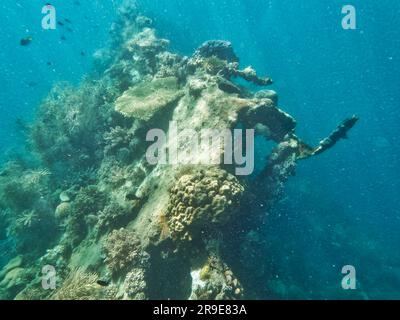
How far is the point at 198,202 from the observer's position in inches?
265

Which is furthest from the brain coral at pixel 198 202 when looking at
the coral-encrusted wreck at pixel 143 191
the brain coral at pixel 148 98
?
the brain coral at pixel 148 98

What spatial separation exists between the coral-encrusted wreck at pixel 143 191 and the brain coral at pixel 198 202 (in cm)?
2

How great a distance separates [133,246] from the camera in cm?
734

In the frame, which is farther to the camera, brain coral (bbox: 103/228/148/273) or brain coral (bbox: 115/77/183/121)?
brain coral (bbox: 115/77/183/121)

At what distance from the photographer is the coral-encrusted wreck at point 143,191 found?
7.00 meters

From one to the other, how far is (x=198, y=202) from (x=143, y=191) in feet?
8.22

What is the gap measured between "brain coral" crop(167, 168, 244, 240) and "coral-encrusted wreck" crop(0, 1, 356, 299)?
2cm

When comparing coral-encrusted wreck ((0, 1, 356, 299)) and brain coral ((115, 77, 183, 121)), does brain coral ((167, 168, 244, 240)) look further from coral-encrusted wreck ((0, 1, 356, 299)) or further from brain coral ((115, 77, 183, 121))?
brain coral ((115, 77, 183, 121))

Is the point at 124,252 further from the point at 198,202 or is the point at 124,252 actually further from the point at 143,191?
the point at 198,202

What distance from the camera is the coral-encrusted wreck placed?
700cm

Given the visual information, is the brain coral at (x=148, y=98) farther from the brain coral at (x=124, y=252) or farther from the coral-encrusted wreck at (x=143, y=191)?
the brain coral at (x=124, y=252)

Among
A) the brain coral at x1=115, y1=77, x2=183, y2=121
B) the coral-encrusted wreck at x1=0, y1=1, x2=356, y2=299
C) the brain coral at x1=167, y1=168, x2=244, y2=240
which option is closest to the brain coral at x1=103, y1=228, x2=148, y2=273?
the coral-encrusted wreck at x1=0, y1=1, x2=356, y2=299

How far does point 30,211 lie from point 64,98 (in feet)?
17.5
